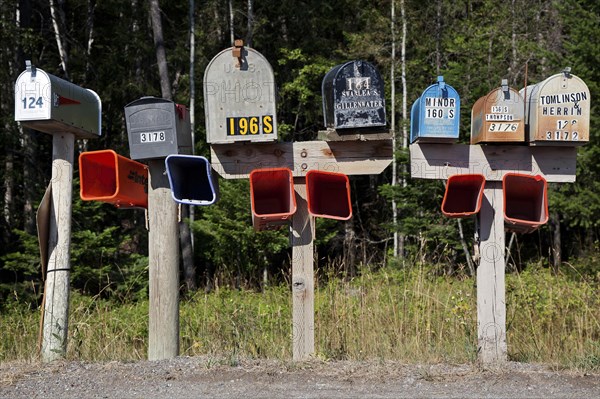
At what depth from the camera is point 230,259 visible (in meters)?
15.2

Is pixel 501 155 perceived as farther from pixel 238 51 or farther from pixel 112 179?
pixel 112 179

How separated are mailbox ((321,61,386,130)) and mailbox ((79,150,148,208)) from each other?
1.31 m

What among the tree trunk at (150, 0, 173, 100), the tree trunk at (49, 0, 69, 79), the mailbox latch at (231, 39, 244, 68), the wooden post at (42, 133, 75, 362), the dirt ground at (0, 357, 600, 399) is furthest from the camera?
the tree trunk at (49, 0, 69, 79)

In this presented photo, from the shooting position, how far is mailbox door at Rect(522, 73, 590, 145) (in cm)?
480

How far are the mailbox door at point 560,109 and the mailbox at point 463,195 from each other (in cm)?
44

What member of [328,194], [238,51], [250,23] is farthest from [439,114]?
[250,23]

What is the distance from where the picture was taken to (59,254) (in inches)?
204

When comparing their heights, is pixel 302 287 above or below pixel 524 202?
below

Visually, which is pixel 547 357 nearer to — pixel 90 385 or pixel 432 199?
pixel 90 385

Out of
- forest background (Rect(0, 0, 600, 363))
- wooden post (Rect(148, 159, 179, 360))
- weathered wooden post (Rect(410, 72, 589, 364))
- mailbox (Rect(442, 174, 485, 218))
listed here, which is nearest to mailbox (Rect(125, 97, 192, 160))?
wooden post (Rect(148, 159, 179, 360))

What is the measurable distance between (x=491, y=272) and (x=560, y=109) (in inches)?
41.8

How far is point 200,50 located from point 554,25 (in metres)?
7.46

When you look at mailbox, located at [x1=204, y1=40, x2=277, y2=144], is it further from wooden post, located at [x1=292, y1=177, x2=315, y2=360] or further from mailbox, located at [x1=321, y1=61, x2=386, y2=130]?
wooden post, located at [x1=292, y1=177, x2=315, y2=360]

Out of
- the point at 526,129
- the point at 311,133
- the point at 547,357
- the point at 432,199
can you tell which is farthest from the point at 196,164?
the point at 311,133
